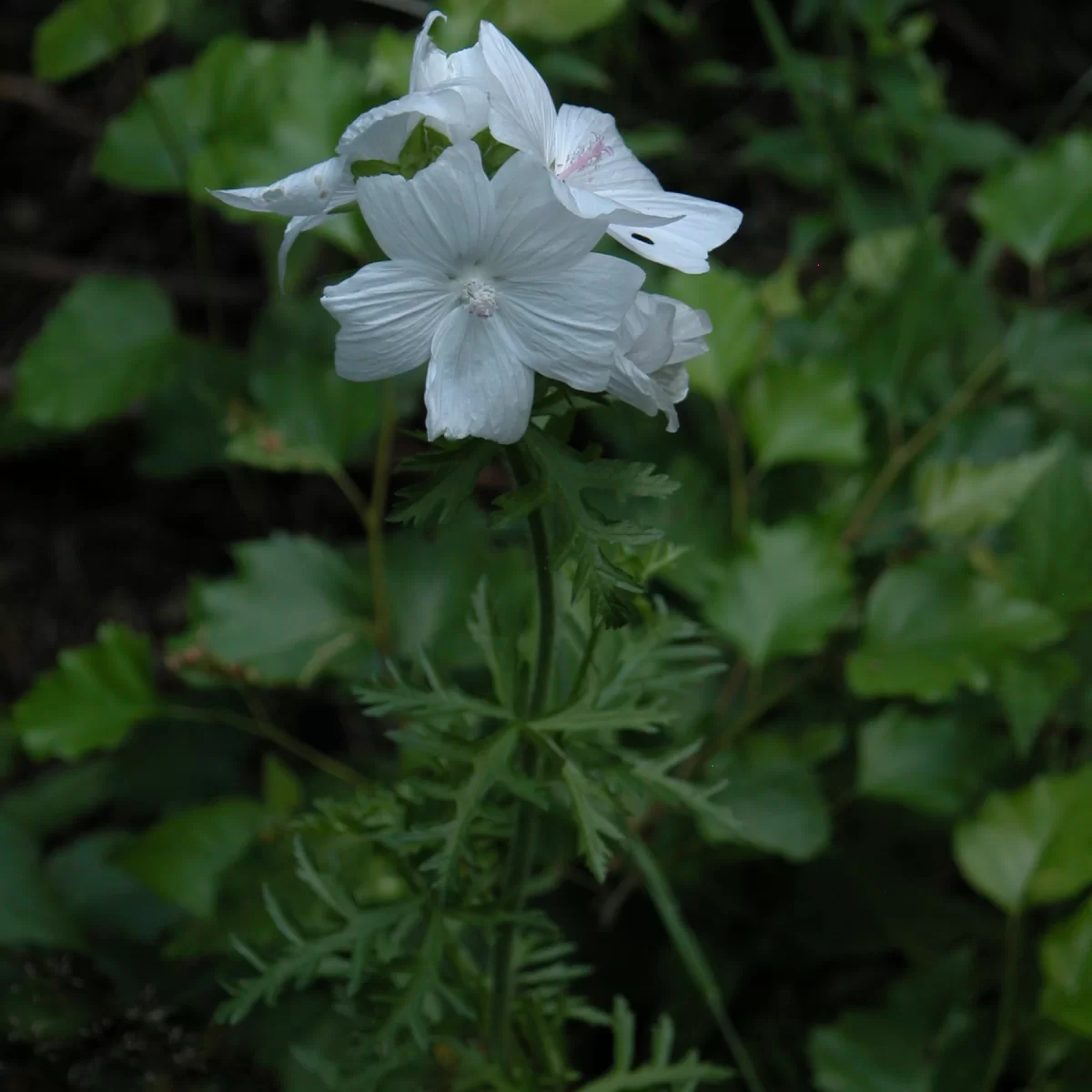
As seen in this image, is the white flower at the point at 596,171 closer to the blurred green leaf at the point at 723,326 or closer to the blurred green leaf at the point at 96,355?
the blurred green leaf at the point at 723,326

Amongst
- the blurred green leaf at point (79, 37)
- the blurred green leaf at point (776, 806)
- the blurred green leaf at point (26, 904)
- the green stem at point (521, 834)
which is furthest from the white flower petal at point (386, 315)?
the blurred green leaf at point (79, 37)

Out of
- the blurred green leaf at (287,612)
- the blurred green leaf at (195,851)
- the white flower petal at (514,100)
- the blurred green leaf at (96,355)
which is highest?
the white flower petal at (514,100)

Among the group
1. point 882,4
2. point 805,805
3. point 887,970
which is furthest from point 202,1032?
point 882,4

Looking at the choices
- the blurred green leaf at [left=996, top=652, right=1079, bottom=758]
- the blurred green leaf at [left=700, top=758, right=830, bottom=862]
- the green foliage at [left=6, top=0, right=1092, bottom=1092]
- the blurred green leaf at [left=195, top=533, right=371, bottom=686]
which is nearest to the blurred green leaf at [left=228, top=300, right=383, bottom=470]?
the green foliage at [left=6, top=0, right=1092, bottom=1092]

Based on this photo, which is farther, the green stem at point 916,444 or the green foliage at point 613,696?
the green stem at point 916,444

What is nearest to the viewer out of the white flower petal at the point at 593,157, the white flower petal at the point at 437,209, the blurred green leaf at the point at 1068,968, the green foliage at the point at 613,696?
the white flower petal at the point at 437,209

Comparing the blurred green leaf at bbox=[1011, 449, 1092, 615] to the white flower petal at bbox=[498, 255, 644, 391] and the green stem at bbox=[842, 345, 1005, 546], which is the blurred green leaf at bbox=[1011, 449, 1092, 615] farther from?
the white flower petal at bbox=[498, 255, 644, 391]
